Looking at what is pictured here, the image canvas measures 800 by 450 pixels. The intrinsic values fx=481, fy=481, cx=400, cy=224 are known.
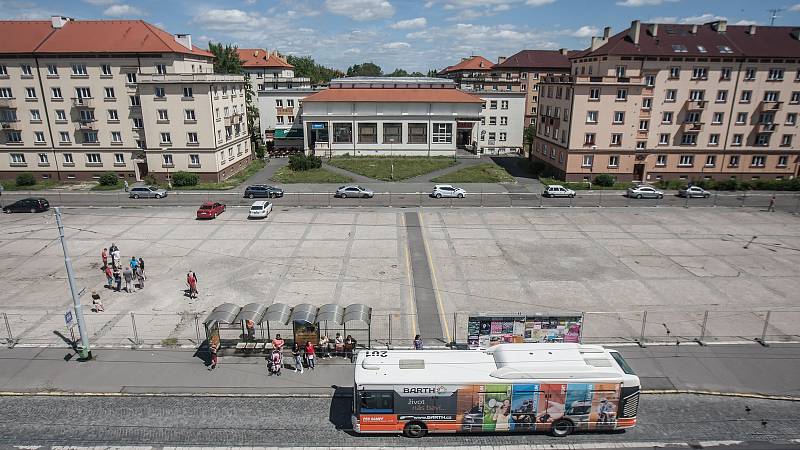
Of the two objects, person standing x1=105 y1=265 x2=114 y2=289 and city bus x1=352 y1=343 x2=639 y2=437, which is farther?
person standing x1=105 y1=265 x2=114 y2=289

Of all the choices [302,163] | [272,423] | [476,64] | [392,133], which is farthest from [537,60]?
[272,423]

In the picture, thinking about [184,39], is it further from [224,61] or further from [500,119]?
[500,119]

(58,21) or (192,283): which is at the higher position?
(58,21)

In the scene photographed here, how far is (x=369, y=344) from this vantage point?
2319 centimetres

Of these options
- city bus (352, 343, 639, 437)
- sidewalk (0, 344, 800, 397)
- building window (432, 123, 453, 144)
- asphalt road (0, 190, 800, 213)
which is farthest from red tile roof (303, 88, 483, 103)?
city bus (352, 343, 639, 437)

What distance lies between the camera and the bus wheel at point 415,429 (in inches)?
703

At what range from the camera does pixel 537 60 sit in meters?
108

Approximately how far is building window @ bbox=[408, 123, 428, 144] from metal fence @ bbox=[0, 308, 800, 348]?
55.3 metres

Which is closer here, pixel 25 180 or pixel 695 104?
pixel 25 180

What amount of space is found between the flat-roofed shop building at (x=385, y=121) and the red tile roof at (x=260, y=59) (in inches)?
1258

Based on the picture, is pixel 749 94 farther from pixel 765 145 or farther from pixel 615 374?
pixel 615 374

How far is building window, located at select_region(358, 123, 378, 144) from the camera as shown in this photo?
78625mm

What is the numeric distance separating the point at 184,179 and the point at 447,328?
4621 cm

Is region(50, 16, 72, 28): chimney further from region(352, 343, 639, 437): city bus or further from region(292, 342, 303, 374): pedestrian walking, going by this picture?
region(352, 343, 639, 437): city bus
